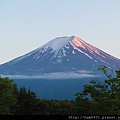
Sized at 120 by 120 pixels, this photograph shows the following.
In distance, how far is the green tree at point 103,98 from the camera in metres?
13.4

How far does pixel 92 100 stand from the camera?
47.6 feet

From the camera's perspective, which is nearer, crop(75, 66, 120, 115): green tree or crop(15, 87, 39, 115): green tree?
crop(75, 66, 120, 115): green tree

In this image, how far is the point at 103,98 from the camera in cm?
1398

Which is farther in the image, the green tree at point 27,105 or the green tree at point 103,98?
the green tree at point 27,105

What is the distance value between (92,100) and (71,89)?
168 meters


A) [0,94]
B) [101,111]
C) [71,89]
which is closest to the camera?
[101,111]

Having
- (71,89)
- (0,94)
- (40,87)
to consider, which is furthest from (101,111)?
(40,87)

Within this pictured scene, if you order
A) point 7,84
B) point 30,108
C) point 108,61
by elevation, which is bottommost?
point 30,108

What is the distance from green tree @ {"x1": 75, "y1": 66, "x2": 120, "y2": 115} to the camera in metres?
13.4

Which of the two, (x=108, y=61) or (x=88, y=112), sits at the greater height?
(x=108, y=61)

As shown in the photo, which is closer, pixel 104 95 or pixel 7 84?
pixel 104 95

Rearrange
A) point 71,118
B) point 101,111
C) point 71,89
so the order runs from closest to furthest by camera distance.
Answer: point 71,118 → point 101,111 → point 71,89

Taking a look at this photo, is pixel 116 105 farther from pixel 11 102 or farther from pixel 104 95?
pixel 11 102

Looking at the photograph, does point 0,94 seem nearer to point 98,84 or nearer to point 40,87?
point 98,84
